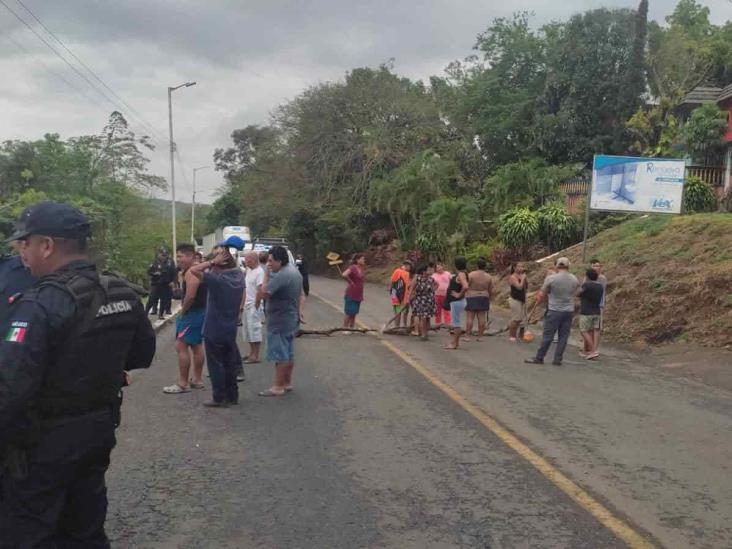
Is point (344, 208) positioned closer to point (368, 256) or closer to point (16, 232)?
point (368, 256)

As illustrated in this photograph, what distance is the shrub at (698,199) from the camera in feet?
75.4

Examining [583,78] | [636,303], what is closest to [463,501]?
[636,303]

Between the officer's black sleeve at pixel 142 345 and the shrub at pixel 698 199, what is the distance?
2225 cm

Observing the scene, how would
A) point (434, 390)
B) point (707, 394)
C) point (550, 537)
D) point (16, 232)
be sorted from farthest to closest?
point (707, 394) < point (434, 390) < point (550, 537) < point (16, 232)

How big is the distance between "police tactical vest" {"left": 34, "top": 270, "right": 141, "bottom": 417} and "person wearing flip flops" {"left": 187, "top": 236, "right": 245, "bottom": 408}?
513 centimetres

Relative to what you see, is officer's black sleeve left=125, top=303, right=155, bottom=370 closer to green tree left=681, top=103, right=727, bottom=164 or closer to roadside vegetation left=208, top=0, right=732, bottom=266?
roadside vegetation left=208, top=0, right=732, bottom=266

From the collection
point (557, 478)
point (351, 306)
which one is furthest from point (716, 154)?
point (557, 478)

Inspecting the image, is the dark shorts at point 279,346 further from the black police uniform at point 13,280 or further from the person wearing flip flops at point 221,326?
the black police uniform at point 13,280

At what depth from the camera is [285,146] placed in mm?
46969

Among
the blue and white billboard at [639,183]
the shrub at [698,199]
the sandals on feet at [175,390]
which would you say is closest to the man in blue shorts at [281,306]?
the sandals on feet at [175,390]

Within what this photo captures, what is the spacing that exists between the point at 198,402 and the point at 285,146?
3973 centimetres

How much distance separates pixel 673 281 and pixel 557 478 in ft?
38.4

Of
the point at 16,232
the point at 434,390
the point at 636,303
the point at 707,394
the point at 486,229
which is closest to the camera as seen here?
the point at 16,232

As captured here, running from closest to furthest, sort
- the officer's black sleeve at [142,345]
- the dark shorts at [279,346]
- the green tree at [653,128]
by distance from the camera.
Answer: the officer's black sleeve at [142,345], the dark shorts at [279,346], the green tree at [653,128]
